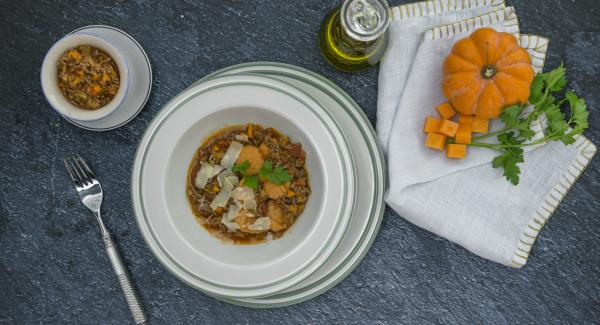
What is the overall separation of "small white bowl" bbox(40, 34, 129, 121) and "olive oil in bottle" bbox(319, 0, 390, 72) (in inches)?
29.3

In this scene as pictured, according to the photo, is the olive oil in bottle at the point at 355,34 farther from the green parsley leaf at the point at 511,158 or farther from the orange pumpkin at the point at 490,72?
the green parsley leaf at the point at 511,158

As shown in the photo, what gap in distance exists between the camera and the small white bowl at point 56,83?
1.74 meters

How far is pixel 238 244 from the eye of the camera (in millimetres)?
1829

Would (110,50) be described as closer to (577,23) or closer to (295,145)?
(295,145)

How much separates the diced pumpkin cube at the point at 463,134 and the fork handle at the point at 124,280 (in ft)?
4.47

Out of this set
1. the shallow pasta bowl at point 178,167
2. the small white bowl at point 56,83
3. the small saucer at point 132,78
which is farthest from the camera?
the small saucer at point 132,78

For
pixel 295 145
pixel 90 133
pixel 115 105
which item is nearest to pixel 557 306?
pixel 295 145

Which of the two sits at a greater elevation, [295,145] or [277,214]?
[295,145]

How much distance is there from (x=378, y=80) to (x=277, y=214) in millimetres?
636

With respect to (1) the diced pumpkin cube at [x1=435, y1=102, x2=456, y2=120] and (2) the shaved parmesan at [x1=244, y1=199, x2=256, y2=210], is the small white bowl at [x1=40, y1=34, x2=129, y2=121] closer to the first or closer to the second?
(2) the shaved parmesan at [x1=244, y1=199, x2=256, y2=210]

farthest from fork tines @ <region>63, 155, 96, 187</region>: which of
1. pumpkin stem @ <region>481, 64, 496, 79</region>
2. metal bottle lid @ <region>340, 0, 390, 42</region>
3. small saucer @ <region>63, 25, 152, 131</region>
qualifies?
pumpkin stem @ <region>481, 64, 496, 79</region>

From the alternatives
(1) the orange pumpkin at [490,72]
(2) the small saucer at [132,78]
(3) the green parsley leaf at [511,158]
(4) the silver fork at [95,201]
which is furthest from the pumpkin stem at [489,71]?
(4) the silver fork at [95,201]

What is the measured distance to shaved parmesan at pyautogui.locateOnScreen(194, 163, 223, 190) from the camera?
1.82m

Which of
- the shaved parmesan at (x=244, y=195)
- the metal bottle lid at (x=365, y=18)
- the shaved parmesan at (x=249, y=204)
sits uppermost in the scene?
the metal bottle lid at (x=365, y=18)
